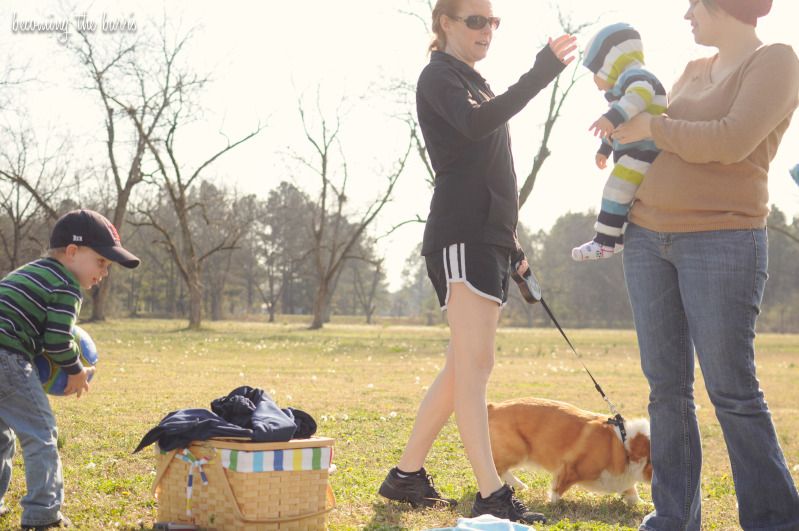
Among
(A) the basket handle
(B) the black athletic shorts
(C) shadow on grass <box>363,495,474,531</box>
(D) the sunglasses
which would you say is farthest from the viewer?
(D) the sunglasses

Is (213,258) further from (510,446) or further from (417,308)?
(510,446)

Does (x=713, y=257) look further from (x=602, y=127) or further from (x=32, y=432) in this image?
(x=32, y=432)

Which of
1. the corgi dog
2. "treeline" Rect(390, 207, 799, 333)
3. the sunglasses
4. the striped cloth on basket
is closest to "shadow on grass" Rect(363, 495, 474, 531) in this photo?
the striped cloth on basket

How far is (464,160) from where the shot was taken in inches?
151

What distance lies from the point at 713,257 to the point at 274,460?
1878 millimetres

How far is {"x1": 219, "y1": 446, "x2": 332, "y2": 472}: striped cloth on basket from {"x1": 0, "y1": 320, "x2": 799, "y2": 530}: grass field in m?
0.34

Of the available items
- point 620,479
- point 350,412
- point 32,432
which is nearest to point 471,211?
point 620,479

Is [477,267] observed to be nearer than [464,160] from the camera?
Yes

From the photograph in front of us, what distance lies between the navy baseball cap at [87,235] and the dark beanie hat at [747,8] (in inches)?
104

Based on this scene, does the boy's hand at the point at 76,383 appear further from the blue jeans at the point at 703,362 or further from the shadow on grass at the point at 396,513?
the blue jeans at the point at 703,362

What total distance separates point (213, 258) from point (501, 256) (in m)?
53.1

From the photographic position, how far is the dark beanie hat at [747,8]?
313 centimetres

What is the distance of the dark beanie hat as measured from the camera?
3128mm

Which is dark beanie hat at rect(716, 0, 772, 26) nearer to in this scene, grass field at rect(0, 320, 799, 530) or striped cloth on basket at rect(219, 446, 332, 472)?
grass field at rect(0, 320, 799, 530)
